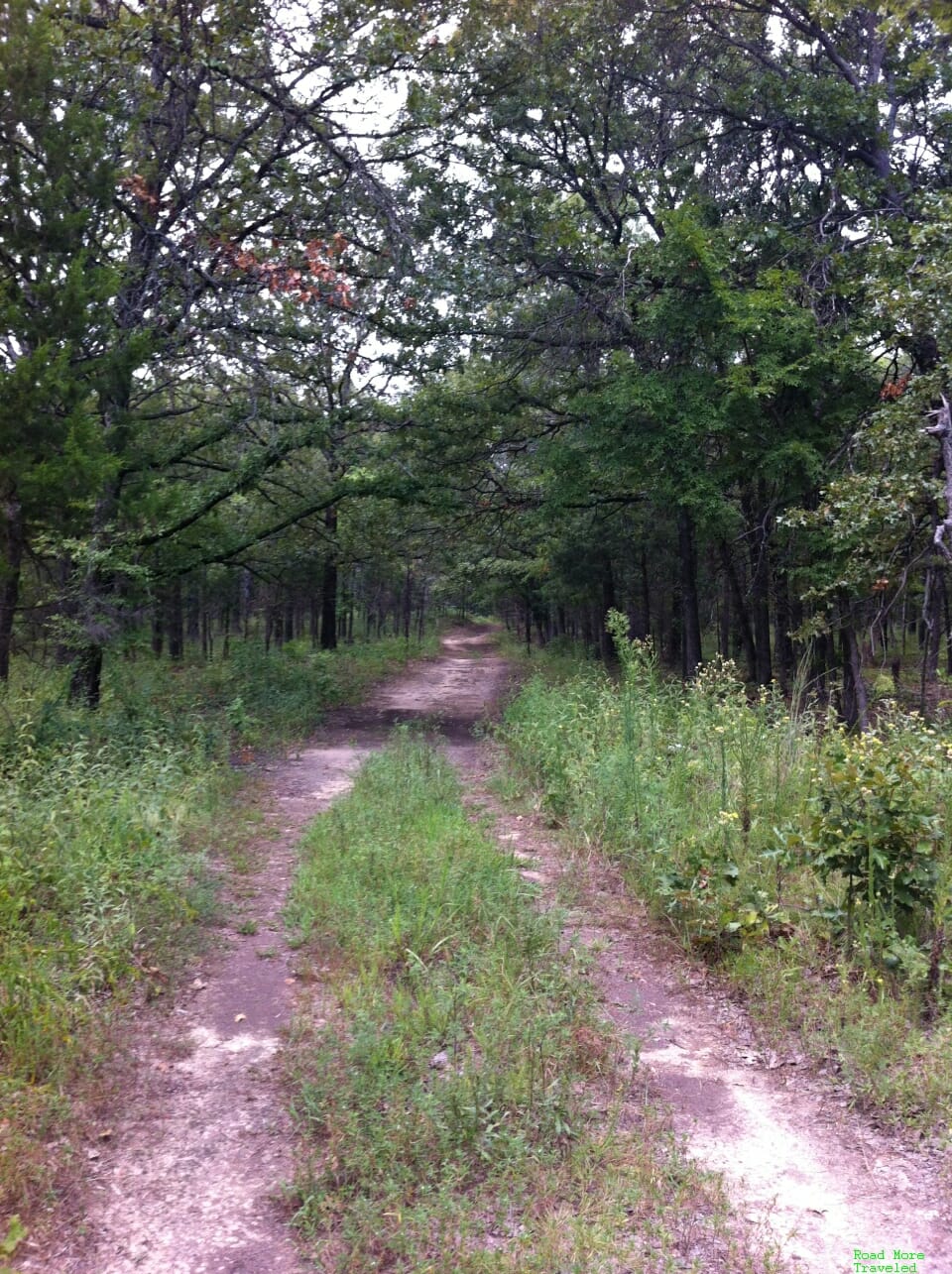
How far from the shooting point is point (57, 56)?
9.29 metres

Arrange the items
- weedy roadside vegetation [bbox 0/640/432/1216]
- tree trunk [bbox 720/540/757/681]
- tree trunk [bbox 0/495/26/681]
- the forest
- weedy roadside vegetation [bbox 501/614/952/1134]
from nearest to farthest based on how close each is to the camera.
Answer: weedy roadside vegetation [bbox 0/640/432/1216] → weedy roadside vegetation [bbox 501/614/952/1134] → the forest → tree trunk [bbox 0/495/26/681] → tree trunk [bbox 720/540/757/681]

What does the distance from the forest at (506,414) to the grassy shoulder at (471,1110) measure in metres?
0.92

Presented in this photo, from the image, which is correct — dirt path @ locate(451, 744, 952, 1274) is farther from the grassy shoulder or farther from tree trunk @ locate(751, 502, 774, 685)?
tree trunk @ locate(751, 502, 774, 685)

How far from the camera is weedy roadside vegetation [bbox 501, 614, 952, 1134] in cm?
391

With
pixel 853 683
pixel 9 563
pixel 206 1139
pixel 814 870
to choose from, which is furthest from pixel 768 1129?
pixel 853 683

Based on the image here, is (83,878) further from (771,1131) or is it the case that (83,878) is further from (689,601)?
(689,601)

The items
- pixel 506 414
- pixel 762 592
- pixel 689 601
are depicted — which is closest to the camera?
pixel 506 414

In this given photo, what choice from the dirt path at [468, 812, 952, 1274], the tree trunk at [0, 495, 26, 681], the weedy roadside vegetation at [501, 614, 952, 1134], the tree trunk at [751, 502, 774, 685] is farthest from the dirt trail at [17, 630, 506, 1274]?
the tree trunk at [751, 502, 774, 685]

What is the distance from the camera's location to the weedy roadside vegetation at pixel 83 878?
11.4 ft

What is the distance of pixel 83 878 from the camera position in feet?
16.5

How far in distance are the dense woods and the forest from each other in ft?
0.22

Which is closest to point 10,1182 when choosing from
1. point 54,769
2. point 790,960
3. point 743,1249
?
point 743,1249

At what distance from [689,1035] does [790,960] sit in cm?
72

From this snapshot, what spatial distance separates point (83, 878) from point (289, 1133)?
226 cm
